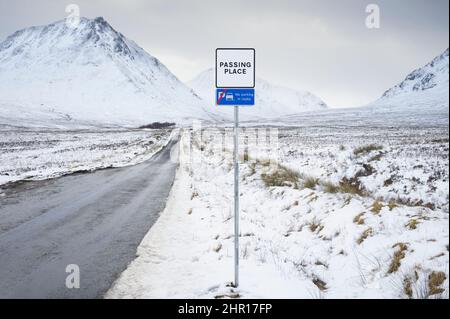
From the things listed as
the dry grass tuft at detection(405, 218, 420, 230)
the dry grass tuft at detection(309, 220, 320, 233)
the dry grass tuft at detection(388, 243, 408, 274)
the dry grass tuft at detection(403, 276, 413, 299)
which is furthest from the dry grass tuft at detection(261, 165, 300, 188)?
the dry grass tuft at detection(403, 276, 413, 299)

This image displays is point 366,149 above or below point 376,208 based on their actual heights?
above

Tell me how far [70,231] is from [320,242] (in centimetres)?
583

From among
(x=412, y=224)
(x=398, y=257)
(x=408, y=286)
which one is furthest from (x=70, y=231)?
(x=412, y=224)

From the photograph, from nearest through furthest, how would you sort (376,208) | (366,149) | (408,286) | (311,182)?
1. (408,286)
2. (376,208)
3. (311,182)
4. (366,149)

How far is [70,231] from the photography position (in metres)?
8.20

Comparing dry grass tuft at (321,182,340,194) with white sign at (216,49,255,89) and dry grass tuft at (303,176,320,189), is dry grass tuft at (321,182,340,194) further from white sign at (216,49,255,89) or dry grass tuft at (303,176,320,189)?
white sign at (216,49,255,89)

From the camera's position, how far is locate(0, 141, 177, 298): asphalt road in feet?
18.0

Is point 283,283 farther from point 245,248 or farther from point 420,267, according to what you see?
point 420,267

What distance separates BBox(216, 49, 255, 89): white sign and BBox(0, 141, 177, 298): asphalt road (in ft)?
12.1

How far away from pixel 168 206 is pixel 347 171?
5.67 metres

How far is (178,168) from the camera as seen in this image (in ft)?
69.8

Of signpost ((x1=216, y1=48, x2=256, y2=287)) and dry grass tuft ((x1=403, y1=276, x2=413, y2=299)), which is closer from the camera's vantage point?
dry grass tuft ((x1=403, y1=276, x2=413, y2=299))

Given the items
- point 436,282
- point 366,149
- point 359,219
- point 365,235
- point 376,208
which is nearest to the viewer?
point 436,282

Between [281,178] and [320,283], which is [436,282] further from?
[281,178]
